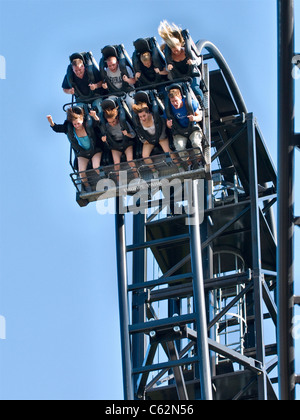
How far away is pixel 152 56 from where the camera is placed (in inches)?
727

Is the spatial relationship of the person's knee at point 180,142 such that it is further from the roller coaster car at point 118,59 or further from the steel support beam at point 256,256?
the steel support beam at point 256,256

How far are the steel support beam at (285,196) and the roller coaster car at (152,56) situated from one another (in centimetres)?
406

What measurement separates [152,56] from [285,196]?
14.0 feet

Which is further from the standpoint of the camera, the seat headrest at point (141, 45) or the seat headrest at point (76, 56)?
the seat headrest at point (76, 56)

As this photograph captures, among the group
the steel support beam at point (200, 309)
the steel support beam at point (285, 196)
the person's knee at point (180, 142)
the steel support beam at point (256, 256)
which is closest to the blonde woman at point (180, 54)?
the person's knee at point (180, 142)

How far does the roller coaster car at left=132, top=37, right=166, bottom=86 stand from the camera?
18.4 meters

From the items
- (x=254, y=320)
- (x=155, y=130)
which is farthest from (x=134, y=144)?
(x=254, y=320)

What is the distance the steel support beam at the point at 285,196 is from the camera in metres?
14.4

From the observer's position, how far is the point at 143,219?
66.8 ft

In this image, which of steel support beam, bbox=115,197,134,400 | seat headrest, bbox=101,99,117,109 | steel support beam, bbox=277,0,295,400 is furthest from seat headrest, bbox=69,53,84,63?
steel support beam, bbox=277,0,295,400

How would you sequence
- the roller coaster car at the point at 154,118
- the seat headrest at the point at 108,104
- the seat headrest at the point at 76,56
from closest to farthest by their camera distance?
the roller coaster car at the point at 154,118
the seat headrest at the point at 108,104
the seat headrest at the point at 76,56

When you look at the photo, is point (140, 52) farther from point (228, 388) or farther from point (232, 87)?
point (228, 388)

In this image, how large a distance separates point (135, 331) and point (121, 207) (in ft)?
6.57

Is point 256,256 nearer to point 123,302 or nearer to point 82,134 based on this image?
point 123,302
